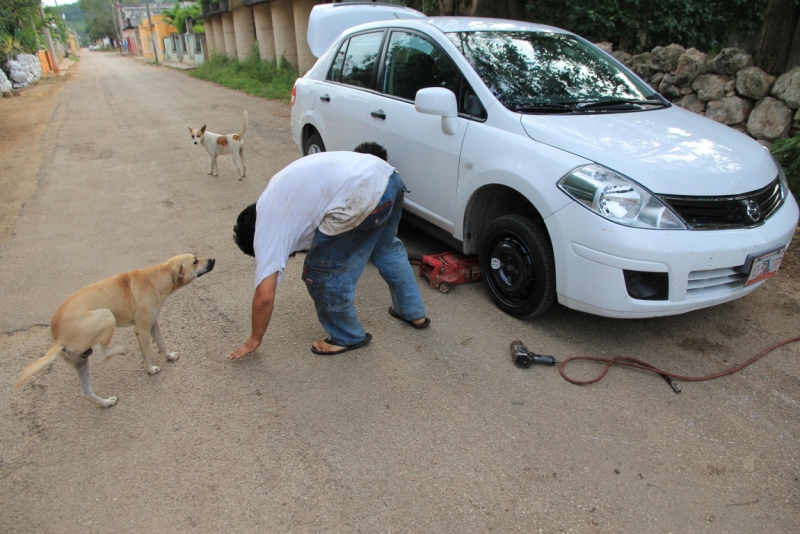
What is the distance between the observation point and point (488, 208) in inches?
143

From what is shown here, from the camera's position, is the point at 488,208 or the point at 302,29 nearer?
the point at 488,208

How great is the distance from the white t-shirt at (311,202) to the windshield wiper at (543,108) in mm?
1049

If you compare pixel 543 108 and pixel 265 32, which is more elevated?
pixel 543 108

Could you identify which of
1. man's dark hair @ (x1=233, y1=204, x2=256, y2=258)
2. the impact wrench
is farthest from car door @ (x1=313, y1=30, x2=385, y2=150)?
the impact wrench

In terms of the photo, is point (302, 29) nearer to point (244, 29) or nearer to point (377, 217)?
point (244, 29)

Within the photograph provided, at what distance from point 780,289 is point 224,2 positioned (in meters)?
27.3

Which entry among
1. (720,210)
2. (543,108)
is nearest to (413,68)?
(543,108)

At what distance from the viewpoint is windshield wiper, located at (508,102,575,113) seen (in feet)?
10.9

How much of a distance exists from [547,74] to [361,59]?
1809mm

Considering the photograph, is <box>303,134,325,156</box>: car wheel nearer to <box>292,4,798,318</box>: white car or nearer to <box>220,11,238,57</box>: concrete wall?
<box>292,4,798,318</box>: white car

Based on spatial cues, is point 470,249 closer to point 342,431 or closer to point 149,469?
point 342,431

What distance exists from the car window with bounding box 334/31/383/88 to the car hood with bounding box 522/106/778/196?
6.02 feet

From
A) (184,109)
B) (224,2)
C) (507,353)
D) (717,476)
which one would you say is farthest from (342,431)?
(224,2)

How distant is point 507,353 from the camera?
3.15 metres
